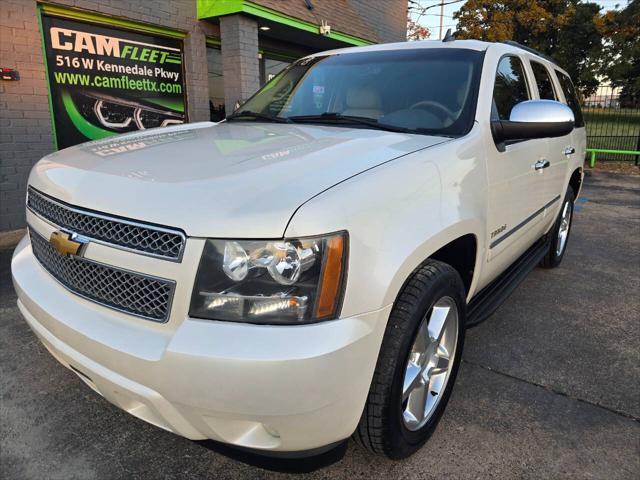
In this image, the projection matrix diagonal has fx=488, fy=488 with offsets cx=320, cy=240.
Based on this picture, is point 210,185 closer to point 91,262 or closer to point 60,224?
point 91,262

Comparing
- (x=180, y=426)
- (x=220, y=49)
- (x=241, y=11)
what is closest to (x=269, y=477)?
(x=180, y=426)

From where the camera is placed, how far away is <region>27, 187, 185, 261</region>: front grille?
158 cm

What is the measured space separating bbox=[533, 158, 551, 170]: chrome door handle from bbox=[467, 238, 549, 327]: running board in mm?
723

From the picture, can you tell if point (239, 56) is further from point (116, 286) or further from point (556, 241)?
point (116, 286)

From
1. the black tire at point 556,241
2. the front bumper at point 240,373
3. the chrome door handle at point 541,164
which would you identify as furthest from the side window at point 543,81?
the front bumper at point 240,373

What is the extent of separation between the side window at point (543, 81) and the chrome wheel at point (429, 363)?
7.79 feet

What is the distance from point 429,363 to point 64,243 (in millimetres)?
1594

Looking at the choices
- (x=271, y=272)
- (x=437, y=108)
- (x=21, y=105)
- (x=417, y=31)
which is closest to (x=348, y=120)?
(x=437, y=108)

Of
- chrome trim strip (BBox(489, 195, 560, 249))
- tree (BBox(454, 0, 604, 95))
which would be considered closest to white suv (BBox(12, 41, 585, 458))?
chrome trim strip (BBox(489, 195, 560, 249))

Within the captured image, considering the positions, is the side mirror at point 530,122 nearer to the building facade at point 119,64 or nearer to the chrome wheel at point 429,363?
the chrome wheel at point 429,363

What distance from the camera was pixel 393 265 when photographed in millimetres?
1688

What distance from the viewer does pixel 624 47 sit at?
2081 cm

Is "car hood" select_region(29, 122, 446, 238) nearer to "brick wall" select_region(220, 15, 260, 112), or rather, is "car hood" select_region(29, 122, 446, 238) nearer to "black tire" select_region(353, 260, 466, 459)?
"black tire" select_region(353, 260, 466, 459)

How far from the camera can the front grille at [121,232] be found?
5.19ft
